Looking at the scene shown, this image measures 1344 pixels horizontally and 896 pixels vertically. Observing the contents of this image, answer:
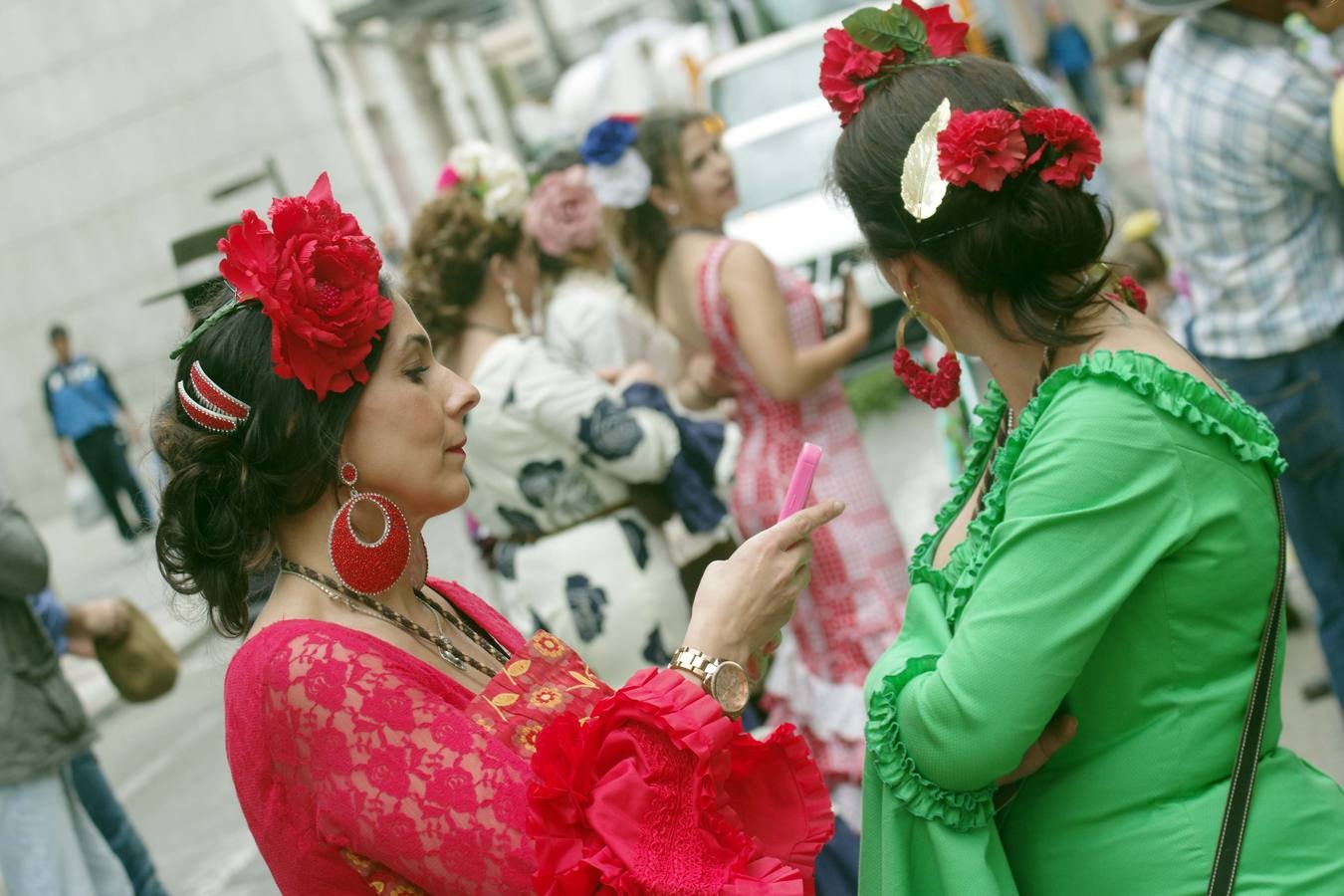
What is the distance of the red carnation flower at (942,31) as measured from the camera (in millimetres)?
2242

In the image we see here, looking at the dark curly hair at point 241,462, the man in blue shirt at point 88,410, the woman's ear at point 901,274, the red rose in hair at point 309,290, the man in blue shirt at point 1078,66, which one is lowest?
Result: the man in blue shirt at point 1078,66

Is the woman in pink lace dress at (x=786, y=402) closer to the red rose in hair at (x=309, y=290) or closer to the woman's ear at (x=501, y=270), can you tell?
the woman's ear at (x=501, y=270)

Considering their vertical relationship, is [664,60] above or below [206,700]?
above

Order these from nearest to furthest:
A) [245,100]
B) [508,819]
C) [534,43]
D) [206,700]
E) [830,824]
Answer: [508,819]
[830,824]
[206,700]
[245,100]
[534,43]

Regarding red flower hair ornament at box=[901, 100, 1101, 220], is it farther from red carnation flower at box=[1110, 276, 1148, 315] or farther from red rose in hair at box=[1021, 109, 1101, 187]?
red carnation flower at box=[1110, 276, 1148, 315]

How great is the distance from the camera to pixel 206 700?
366 inches

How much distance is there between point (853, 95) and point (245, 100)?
1965 cm

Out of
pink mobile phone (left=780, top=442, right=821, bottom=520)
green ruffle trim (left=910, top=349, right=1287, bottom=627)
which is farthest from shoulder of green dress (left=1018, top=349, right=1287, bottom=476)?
pink mobile phone (left=780, top=442, right=821, bottom=520)

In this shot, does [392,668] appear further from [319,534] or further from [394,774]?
[319,534]

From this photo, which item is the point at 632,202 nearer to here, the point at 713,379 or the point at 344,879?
the point at 713,379

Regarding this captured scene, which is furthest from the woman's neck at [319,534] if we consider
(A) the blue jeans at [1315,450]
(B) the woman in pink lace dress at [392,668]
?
(A) the blue jeans at [1315,450]

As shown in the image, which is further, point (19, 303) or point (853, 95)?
point (19, 303)

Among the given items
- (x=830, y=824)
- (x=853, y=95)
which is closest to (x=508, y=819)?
(x=830, y=824)

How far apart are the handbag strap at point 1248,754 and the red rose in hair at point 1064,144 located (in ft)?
1.68
